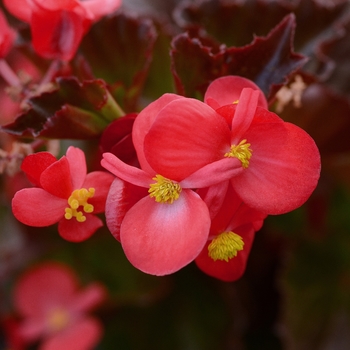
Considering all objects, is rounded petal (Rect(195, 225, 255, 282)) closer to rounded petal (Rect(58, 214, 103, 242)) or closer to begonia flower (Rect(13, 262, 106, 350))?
rounded petal (Rect(58, 214, 103, 242))

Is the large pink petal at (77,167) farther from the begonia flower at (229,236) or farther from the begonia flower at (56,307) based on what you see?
the begonia flower at (56,307)

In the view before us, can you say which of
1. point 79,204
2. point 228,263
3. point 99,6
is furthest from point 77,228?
point 99,6

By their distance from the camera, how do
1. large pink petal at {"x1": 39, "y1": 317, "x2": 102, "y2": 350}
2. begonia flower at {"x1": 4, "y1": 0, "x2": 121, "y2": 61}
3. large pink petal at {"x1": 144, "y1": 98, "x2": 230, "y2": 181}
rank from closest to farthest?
1. large pink petal at {"x1": 144, "y1": 98, "x2": 230, "y2": 181}
2. begonia flower at {"x1": 4, "y1": 0, "x2": 121, "y2": 61}
3. large pink petal at {"x1": 39, "y1": 317, "x2": 102, "y2": 350}

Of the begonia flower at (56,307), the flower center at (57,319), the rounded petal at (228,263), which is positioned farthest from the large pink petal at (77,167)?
the flower center at (57,319)

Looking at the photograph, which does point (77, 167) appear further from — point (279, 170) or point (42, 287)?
point (42, 287)

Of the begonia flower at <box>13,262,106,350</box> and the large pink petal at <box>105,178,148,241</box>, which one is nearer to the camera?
the large pink petal at <box>105,178,148,241</box>

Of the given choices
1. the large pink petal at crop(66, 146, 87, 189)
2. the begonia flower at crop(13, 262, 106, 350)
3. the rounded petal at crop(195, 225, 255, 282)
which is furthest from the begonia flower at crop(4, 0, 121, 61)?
the begonia flower at crop(13, 262, 106, 350)
